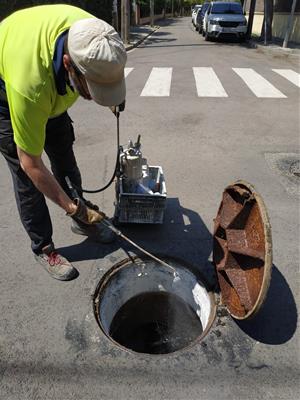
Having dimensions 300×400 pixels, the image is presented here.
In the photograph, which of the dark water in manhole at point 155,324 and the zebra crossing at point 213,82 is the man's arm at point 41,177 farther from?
the zebra crossing at point 213,82

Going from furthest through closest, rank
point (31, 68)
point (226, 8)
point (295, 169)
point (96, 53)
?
point (226, 8) < point (295, 169) < point (31, 68) < point (96, 53)

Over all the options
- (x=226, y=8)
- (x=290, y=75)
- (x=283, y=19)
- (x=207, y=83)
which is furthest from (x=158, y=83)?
(x=283, y=19)

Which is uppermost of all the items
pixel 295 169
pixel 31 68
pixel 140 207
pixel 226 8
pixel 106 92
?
pixel 31 68

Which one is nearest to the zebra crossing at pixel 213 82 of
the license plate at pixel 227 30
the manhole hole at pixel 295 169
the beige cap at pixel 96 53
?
the manhole hole at pixel 295 169

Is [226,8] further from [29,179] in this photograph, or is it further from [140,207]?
[29,179]

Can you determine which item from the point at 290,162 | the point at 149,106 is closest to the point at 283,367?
the point at 290,162

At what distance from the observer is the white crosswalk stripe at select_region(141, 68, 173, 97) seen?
8070 millimetres

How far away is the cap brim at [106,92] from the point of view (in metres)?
1.99

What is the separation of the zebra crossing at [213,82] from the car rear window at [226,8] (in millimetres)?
8577

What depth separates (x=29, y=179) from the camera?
2.70 m

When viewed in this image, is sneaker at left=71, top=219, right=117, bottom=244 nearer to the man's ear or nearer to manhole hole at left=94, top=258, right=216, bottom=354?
manhole hole at left=94, top=258, right=216, bottom=354

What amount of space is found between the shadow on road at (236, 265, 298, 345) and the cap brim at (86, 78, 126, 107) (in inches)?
69.7

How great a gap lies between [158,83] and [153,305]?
6805mm

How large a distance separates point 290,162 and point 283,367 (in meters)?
3.33
